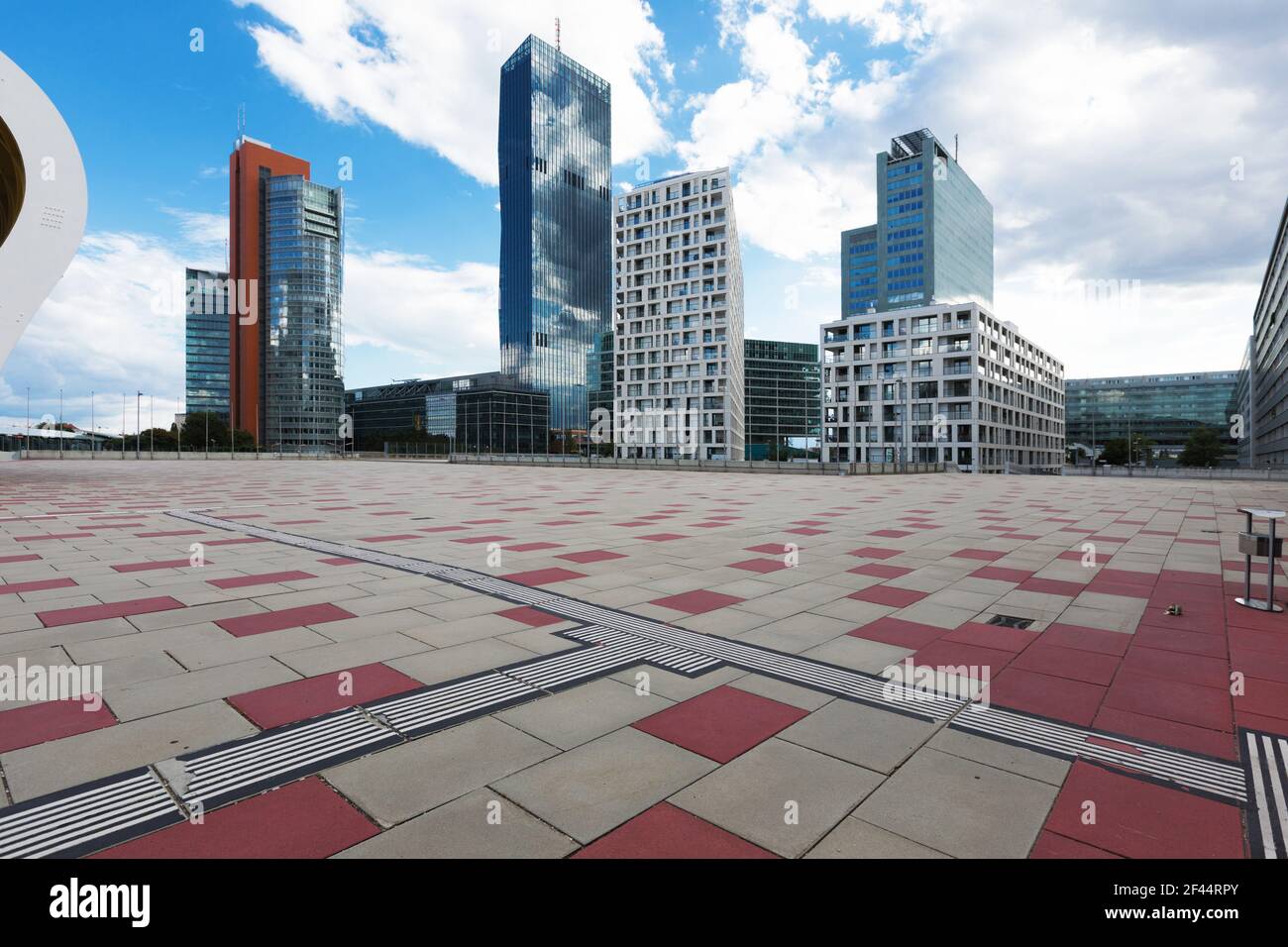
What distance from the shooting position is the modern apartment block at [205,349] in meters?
162

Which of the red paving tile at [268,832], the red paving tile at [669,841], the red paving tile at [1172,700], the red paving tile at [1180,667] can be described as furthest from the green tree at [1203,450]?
the red paving tile at [268,832]

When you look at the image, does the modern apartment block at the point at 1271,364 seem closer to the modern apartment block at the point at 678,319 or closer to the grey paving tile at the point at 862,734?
the modern apartment block at the point at 678,319

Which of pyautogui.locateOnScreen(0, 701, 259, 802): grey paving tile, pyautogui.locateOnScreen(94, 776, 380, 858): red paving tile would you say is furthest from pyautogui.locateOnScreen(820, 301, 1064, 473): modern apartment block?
pyautogui.locateOnScreen(94, 776, 380, 858): red paving tile

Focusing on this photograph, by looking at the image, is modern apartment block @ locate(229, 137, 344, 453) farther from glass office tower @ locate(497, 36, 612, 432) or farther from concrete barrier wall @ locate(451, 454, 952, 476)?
concrete barrier wall @ locate(451, 454, 952, 476)

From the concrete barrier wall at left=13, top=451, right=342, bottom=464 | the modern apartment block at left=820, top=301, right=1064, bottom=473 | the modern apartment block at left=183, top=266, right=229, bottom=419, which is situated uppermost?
the modern apartment block at left=183, top=266, right=229, bottom=419

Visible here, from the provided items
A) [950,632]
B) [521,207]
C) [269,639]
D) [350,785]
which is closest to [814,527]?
[950,632]

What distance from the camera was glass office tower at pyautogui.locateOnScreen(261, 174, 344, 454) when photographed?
503 feet

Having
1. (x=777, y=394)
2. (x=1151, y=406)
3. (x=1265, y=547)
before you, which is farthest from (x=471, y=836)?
(x=1151, y=406)

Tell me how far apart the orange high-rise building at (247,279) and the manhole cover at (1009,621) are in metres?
177

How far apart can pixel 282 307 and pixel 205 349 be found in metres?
28.6

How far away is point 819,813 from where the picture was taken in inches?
111

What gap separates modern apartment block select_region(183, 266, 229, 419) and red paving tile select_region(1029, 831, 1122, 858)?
191621 millimetres
